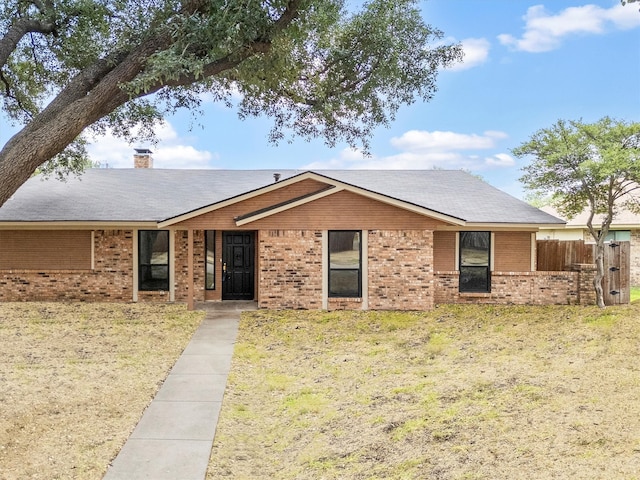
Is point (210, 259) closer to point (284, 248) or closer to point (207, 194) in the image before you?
point (284, 248)

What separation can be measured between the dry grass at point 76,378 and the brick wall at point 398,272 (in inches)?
190

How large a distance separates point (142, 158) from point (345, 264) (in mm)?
11752

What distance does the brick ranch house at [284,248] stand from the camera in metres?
12.6

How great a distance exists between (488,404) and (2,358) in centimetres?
818

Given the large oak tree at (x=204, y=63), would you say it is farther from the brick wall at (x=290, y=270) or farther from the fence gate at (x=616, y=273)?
the fence gate at (x=616, y=273)

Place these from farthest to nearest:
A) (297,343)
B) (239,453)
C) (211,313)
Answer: (211,313), (297,343), (239,453)

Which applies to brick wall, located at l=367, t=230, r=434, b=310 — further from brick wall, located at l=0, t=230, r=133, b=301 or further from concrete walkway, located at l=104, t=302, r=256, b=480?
brick wall, located at l=0, t=230, r=133, b=301

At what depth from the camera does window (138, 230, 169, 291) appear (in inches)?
549

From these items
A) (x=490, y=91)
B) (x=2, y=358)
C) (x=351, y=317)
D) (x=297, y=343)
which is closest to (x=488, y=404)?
(x=297, y=343)

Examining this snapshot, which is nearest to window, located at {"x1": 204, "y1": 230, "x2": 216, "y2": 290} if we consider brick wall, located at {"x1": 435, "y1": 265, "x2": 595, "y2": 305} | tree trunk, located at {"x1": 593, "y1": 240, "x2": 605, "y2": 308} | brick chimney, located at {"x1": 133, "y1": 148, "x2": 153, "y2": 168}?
brick wall, located at {"x1": 435, "y1": 265, "x2": 595, "y2": 305}

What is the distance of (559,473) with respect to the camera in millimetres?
3896

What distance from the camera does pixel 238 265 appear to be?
13969mm

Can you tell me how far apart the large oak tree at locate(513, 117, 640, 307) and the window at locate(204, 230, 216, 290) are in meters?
9.14

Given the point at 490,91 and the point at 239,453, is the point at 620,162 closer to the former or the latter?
the point at 239,453
